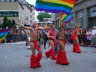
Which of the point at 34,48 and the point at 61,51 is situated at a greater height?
the point at 34,48

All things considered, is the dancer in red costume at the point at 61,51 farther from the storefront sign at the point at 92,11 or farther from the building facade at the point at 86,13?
the storefront sign at the point at 92,11

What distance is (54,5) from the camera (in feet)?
40.8

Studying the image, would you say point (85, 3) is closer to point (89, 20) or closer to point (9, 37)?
point (89, 20)

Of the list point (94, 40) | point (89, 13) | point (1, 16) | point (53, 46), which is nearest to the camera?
point (53, 46)

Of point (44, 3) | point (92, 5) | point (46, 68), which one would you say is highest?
point (92, 5)

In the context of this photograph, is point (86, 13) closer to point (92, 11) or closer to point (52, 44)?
point (92, 11)

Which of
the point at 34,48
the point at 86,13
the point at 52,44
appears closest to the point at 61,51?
the point at 34,48

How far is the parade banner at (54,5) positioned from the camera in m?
12.0

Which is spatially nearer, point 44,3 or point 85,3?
point 44,3

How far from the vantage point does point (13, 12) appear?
68.0 m

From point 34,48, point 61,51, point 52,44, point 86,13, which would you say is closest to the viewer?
point 34,48

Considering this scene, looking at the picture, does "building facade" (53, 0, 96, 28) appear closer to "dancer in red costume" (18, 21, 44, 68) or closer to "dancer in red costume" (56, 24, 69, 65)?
"dancer in red costume" (56, 24, 69, 65)

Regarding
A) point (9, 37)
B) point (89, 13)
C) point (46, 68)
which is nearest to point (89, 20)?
point (89, 13)

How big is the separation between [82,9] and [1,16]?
1420 inches
